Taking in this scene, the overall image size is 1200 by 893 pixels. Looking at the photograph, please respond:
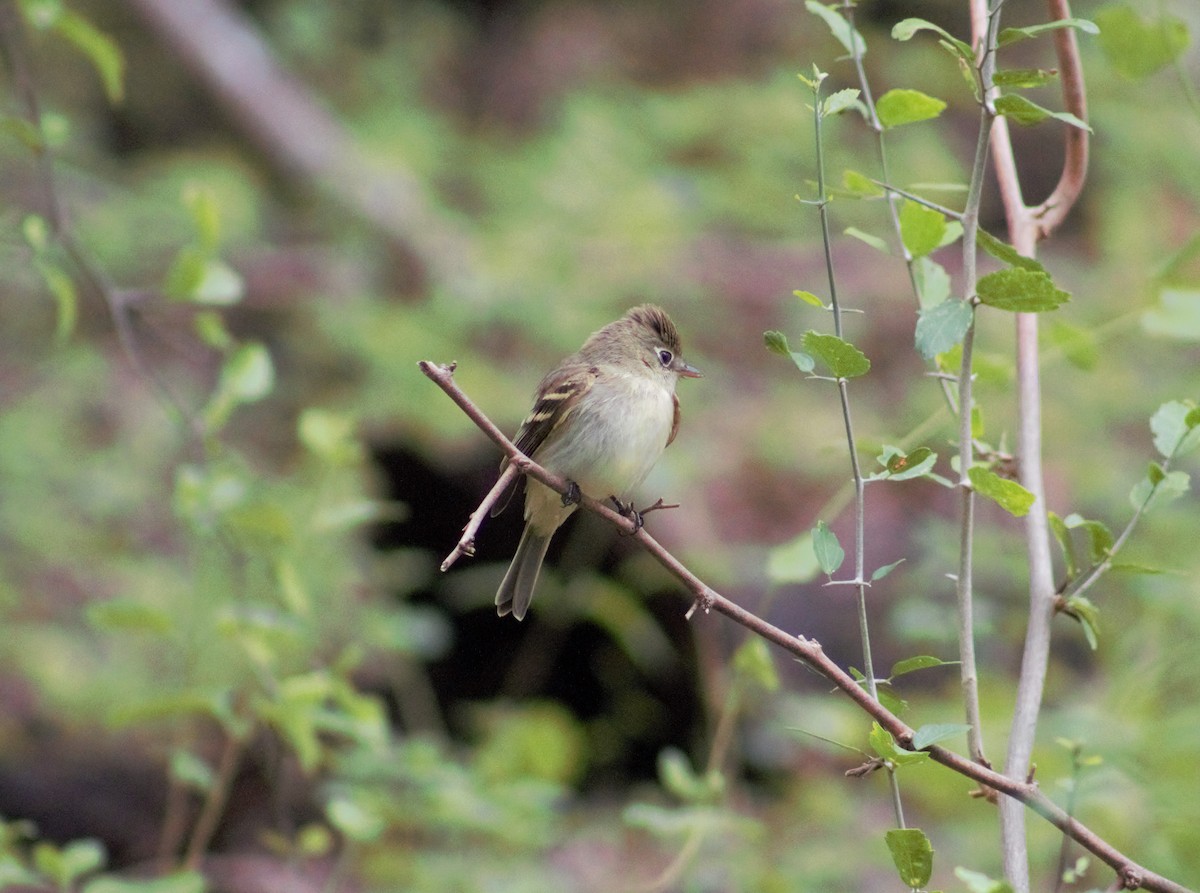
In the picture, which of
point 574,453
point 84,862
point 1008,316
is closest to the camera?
point 84,862

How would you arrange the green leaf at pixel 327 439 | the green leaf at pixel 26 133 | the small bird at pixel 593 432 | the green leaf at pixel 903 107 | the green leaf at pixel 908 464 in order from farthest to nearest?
the small bird at pixel 593 432 < the green leaf at pixel 327 439 < the green leaf at pixel 26 133 < the green leaf at pixel 903 107 < the green leaf at pixel 908 464

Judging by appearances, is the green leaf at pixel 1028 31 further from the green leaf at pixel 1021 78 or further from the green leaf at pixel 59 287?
the green leaf at pixel 59 287

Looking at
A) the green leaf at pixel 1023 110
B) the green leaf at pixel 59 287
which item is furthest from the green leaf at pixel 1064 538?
the green leaf at pixel 59 287

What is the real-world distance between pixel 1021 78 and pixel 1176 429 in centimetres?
50

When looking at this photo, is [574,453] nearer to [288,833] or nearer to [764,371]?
[288,833]

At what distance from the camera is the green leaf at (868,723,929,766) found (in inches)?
52.6

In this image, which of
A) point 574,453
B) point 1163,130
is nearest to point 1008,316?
point 1163,130

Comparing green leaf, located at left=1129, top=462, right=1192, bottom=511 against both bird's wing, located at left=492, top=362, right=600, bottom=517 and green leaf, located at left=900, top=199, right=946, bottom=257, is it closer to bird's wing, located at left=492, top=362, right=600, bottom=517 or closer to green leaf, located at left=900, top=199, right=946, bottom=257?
green leaf, located at left=900, top=199, right=946, bottom=257

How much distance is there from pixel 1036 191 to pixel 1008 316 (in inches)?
118

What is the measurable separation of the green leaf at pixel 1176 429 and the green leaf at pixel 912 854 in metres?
0.57

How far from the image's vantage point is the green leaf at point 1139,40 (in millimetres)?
1381

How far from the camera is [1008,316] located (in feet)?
18.6

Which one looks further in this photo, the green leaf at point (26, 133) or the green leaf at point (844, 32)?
the green leaf at point (26, 133)

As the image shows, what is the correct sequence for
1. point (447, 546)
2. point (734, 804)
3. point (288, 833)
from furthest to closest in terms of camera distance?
point (447, 546), point (734, 804), point (288, 833)
